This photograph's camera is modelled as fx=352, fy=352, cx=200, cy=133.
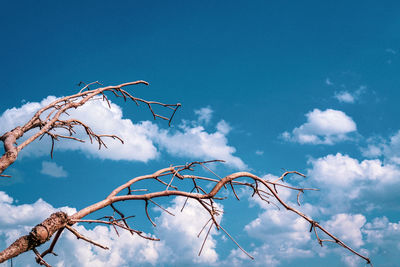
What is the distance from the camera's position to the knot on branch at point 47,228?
3158 millimetres

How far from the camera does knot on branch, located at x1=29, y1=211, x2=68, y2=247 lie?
3.16m

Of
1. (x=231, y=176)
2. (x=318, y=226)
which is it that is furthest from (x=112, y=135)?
(x=318, y=226)

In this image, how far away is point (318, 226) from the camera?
3213 millimetres

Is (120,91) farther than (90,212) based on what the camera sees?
Yes

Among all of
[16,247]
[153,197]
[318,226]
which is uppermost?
[318,226]

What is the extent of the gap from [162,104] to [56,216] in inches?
94.5

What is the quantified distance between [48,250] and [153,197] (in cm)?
115

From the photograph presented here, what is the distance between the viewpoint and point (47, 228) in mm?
3207

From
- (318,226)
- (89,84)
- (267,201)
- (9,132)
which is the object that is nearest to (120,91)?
(89,84)

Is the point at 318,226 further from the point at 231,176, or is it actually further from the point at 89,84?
the point at 89,84

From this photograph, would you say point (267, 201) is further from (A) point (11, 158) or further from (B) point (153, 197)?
(A) point (11, 158)

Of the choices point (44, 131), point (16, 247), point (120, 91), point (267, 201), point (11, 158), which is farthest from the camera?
point (120, 91)

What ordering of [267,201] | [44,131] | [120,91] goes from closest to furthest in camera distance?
[267,201] < [44,131] < [120,91]

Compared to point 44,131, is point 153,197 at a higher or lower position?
lower
